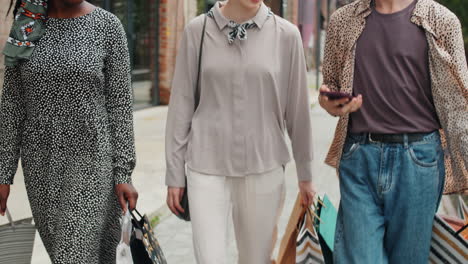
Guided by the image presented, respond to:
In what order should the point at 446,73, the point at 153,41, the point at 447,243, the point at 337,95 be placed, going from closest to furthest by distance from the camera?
the point at 337,95, the point at 446,73, the point at 447,243, the point at 153,41

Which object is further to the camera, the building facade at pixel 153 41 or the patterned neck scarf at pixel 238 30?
the building facade at pixel 153 41

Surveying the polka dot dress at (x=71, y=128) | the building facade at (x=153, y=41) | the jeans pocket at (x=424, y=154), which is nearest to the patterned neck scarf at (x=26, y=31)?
the polka dot dress at (x=71, y=128)

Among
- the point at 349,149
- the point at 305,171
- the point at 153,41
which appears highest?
the point at 349,149

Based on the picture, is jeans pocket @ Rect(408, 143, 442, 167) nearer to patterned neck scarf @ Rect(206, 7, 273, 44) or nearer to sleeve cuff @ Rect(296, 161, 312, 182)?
sleeve cuff @ Rect(296, 161, 312, 182)

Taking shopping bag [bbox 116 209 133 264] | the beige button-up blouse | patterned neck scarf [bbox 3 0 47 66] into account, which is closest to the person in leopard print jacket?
the beige button-up blouse

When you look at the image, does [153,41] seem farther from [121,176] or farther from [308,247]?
[308,247]

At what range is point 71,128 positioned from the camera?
10.4 feet

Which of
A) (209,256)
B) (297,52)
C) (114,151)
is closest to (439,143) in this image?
(297,52)

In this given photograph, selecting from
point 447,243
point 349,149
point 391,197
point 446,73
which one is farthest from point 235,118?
point 447,243

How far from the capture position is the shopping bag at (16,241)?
3.26 metres

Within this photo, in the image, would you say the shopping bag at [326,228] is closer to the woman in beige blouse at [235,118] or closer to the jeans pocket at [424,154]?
the woman in beige blouse at [235,118]

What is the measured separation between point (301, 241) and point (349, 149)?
1.52ft

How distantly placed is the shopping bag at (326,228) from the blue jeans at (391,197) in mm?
194

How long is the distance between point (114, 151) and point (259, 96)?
68cm
